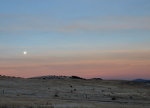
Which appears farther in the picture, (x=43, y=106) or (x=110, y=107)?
(x=110, y=107)

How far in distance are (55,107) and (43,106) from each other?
143 centimetres

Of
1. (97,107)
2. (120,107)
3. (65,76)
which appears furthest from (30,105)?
(65,76)

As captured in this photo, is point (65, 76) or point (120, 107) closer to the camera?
point (120, 107)

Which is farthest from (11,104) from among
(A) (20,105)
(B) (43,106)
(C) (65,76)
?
(C) (65,76)

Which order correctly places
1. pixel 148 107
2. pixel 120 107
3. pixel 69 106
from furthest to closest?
pixel 148 107 → pixel 120 107 → pixel 69 106

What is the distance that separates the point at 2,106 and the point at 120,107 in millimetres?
15281

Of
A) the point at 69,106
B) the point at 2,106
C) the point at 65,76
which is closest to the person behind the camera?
the point at 2,106

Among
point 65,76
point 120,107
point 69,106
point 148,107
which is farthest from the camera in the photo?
point 65,76

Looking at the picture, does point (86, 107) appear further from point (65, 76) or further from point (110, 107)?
point (65, 76)

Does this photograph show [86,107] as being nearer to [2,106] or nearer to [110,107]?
[110,107]

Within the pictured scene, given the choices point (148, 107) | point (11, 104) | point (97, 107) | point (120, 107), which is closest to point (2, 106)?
point (11, 104)

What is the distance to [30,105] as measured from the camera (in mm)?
39562

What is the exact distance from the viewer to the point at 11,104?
39500mm

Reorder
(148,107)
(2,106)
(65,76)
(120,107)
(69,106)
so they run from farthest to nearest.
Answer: (65,76) → (148,107) → (120,107) → (69,106) → (2,106)
